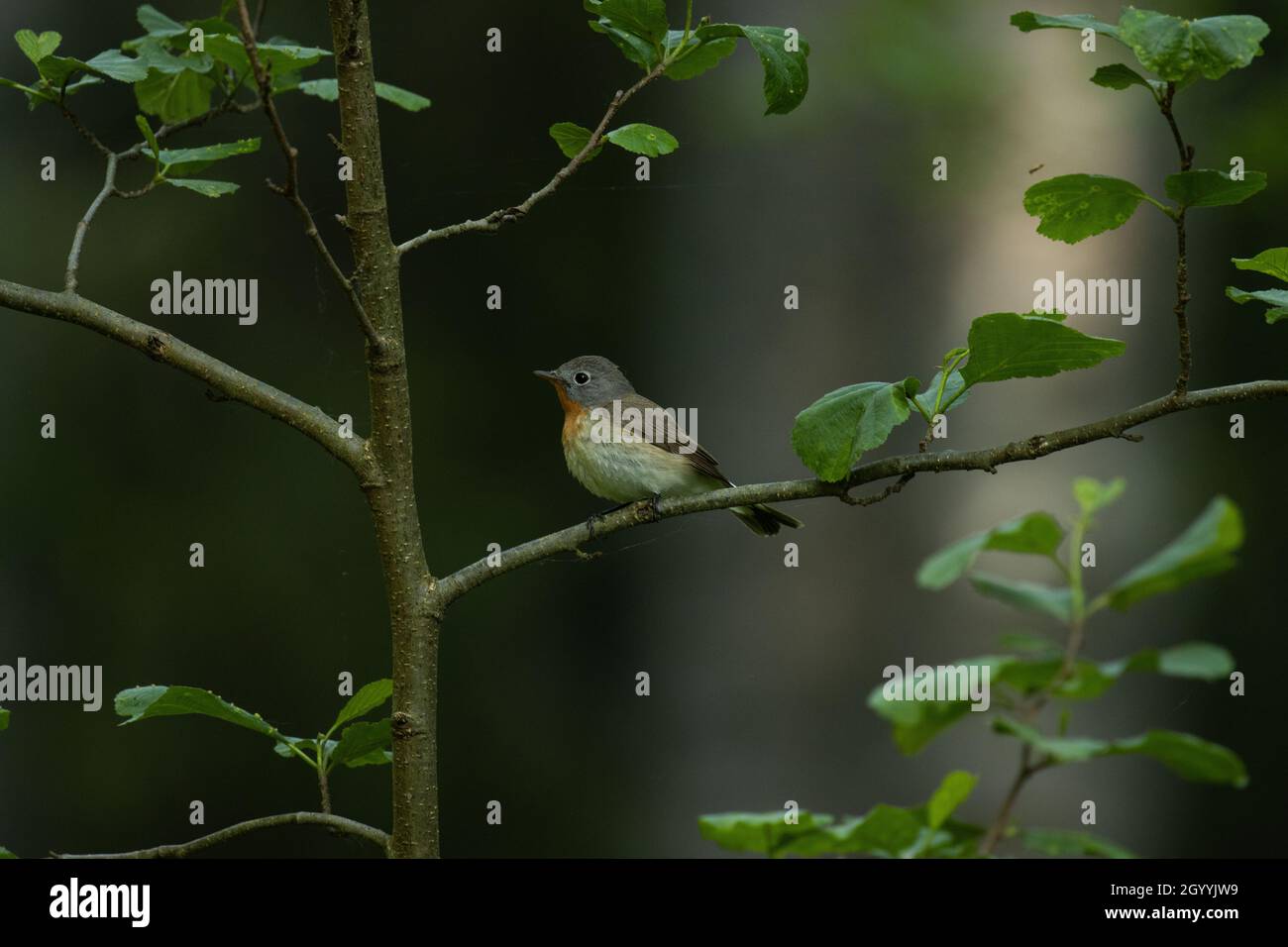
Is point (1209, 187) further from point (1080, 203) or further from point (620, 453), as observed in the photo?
point (620, 453)

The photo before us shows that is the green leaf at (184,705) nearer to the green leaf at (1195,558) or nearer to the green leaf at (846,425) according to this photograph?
the green leaf at (846,425)

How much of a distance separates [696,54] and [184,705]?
92 cm

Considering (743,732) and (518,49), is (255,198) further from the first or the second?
(743,732)

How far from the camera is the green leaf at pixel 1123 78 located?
1.20 m

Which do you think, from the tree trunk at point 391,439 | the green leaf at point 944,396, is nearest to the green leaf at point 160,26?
the tree trunk at point 391,439

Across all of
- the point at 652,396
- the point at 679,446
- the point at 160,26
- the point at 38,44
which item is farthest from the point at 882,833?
the point at 652,396

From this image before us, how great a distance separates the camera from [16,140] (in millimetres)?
5863

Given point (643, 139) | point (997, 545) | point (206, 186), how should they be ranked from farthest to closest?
point (206, 186), point (643, 139), point (997, 545)

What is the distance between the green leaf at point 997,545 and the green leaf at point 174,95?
1.60m

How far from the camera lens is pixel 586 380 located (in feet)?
13.6

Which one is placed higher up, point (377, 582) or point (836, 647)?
point (377, 582)

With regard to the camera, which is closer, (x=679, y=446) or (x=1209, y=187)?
(x=1209, y=187)
